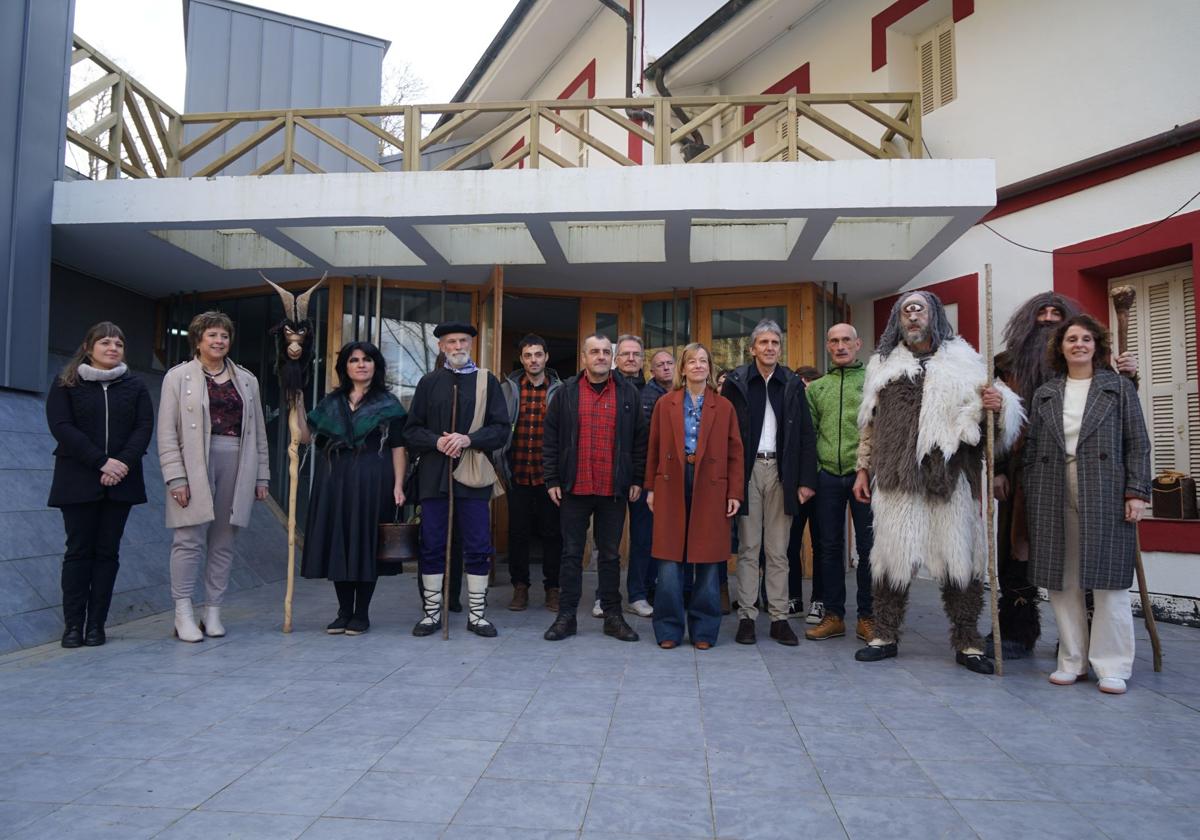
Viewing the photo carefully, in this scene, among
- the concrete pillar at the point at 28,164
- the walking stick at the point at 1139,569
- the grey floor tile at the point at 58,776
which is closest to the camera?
the grey floor tile at the point at 58,776

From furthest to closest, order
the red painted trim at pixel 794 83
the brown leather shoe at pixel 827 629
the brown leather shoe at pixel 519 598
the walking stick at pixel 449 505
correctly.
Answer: the red painted trim at pixel 794 83
the brown leather shoe at pixel 519 598
the brown leather shoe at pixel 827 629
the walking stick at pixel 449 505

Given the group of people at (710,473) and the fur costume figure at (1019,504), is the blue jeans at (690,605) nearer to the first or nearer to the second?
the group of people at (710,473)

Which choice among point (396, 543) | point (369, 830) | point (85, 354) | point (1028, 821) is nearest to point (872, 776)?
point (1028, 821)

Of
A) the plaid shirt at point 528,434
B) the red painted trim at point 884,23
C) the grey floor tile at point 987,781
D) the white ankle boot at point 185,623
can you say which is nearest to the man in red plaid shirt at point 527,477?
the plaid shirt at point 528,434

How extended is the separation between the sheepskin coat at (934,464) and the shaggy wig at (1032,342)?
0.28 m

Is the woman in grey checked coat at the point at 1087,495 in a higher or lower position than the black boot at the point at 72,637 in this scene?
higher

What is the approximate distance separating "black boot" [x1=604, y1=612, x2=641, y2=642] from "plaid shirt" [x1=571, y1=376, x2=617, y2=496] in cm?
71

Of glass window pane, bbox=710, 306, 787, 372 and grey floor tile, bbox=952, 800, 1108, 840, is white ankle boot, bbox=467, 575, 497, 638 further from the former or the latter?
glass window pane, bbox=710, 306, 787, 372

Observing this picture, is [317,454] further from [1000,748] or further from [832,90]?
[832,90]

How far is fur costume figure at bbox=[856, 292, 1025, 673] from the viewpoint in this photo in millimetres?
3910

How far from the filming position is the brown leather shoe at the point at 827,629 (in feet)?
15.1

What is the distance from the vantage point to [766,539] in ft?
15.1

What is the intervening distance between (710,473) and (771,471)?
0.44 metres

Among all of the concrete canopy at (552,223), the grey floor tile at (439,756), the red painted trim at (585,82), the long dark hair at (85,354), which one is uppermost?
the red painted trim at (585,82)
